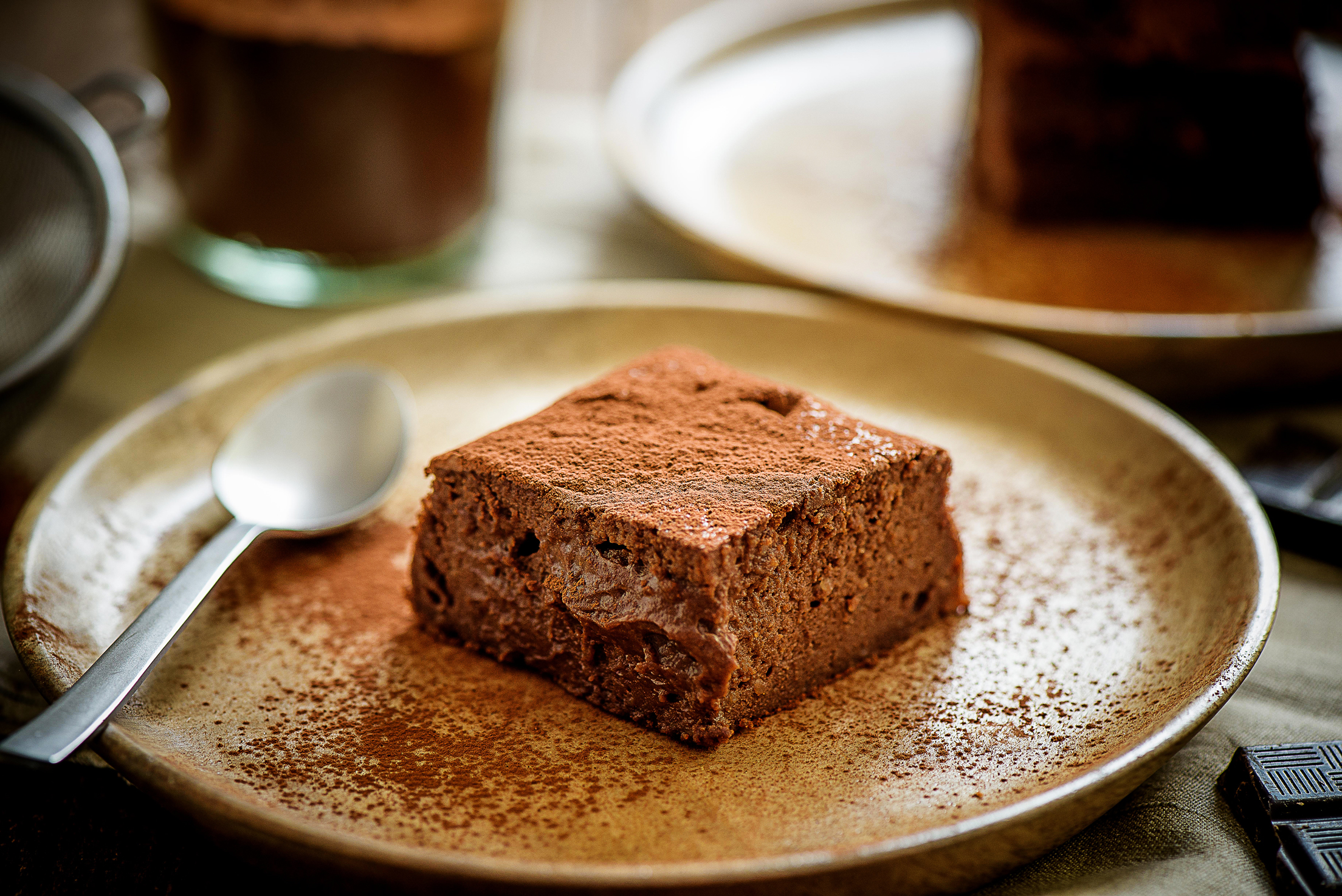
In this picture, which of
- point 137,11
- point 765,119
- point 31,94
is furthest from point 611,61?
point 31,94

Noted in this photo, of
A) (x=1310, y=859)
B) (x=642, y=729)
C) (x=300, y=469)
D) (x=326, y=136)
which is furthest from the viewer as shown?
(x=326, y=136)

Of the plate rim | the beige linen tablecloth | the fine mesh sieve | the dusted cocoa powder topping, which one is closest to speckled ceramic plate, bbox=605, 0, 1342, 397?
the plate rim

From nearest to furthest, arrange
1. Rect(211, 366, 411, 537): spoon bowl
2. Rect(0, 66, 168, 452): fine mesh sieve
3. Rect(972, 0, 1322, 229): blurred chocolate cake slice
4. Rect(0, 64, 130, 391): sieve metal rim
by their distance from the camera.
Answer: Rect(211, 366, 411, 537): spoon bowl
Rect(0, 64, 130, 391): sieve metal rim
Rect(0, 66, 168, 452): fine mesh sieve
Rect(972, 0, 1322, 229): blurred chocolate cake slice

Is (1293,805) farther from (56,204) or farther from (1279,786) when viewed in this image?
(56,204)

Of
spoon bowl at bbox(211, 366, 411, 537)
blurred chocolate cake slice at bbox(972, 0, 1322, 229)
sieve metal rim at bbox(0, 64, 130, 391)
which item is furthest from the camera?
blurred chocolate cake slice at bbox(972, 0, 1322, 229)

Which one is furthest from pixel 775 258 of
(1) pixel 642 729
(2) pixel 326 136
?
(1) pixel 642 729

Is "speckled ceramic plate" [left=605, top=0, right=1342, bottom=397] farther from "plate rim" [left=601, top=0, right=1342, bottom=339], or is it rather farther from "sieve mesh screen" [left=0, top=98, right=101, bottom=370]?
"sieve mesh screen" [left=0, top=98, right=101, bottom=370]
